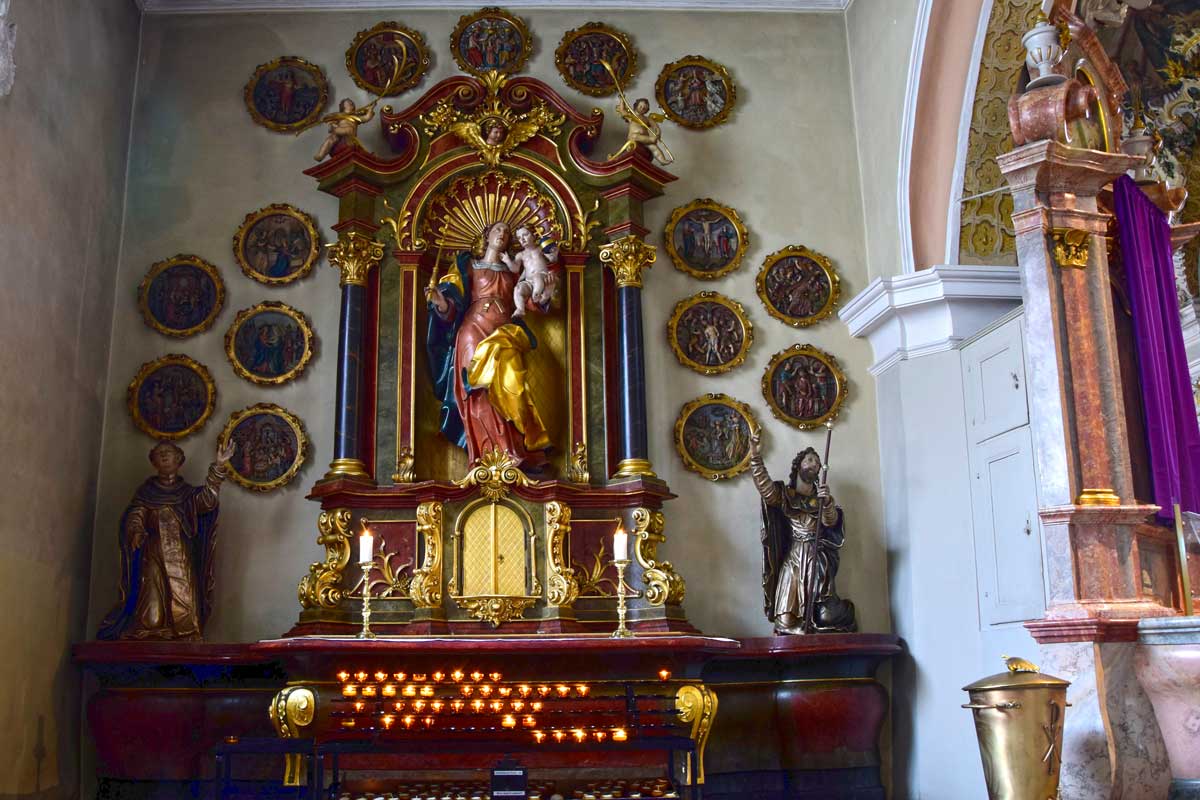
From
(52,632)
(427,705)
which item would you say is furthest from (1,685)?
(427,705)

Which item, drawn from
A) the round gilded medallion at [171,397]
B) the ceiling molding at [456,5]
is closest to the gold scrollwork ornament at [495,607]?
the round gilded medallion at [171,397]

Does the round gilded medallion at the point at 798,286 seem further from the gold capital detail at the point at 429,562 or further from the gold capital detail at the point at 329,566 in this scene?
the gold capital detail at the point at 329,566

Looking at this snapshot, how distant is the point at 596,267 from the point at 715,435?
5.30 ft

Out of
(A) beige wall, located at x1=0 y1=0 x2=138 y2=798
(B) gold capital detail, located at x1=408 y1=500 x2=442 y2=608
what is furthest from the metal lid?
(A) beige wall, located at x1=0 y1=0 x2=138 y2=798

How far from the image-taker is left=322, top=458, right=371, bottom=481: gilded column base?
894cm

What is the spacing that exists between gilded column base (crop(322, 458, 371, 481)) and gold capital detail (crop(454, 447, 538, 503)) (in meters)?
0.69

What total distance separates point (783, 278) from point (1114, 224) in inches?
114

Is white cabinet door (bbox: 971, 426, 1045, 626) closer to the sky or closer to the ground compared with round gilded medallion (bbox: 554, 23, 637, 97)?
closer to the ground

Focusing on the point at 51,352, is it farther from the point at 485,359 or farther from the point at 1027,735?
the point at 1027,735

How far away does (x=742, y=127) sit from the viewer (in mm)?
10391

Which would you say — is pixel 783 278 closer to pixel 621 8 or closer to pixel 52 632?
pixel 621 8

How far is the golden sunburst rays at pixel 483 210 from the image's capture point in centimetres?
975

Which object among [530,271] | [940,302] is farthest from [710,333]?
[940,302]

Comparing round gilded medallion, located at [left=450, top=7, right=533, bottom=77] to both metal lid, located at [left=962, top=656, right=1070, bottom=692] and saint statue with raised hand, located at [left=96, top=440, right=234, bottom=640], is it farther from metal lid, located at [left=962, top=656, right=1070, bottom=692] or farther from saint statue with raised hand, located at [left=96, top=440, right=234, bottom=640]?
metal lid, located at [left=962, top=656, right=1070, bottom=692]
